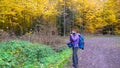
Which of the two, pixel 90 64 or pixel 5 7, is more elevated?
pixel 5 7

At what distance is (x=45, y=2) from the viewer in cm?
3953

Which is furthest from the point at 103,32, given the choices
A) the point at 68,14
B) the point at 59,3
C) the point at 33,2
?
the point at 33,2

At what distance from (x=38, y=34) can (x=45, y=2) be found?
1363 centimetres

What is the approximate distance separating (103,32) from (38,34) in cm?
3036

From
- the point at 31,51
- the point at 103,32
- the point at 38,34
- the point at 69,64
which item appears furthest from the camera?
the point at 103,32

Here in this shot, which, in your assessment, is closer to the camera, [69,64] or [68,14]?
[69,64]

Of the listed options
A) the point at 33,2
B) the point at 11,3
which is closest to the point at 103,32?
the point at 33,2

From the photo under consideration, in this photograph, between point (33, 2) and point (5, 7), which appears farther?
point (33, 2)

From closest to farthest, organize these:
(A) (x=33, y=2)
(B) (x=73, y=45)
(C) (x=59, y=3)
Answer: (B) (x=73, y=45) → (A) (x=33, y=2) → (C) (x=59, y=3)

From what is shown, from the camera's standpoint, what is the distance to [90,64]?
1609 centimetres

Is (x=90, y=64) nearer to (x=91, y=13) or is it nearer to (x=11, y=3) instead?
(x=11, y=3)

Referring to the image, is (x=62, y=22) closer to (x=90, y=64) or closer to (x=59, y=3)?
(x=59, y=3)

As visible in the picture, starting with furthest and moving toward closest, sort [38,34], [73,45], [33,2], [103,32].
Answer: [103,32] → [33,2] → [38,34] → [73,45]

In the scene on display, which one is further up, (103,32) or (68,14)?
(68,14)
